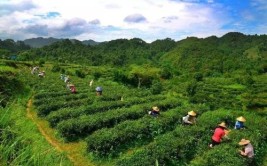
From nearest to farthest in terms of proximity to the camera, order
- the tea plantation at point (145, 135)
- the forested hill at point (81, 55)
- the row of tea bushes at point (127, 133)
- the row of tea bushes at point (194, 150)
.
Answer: the row of tea bushes at point (194, 150)
the tea plantation at point (145, 135)
the row of tea bushes at point (127, 133)
the forested hill at point (81, 55)

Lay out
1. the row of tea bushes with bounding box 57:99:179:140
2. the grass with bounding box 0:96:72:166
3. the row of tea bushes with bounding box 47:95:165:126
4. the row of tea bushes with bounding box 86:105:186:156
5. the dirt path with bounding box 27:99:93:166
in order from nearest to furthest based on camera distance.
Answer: the grass with bounding box 0:96:72:166 → the dirt path with bounding box 27:99:93:166 → the row of tea bushes with bounding box 86:105:186:156 → the row of tea bushes with bounding box 57:99:179:140 → the row of tea bushes with bounding box 47:95:165:126

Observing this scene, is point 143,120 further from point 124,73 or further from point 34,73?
point 124,73

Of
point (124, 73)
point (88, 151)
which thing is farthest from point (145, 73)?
point (88, 151)

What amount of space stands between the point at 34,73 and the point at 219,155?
4604 centimetres

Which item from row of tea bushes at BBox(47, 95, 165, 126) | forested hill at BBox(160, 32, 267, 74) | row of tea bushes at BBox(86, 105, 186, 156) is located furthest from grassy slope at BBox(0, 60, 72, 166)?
forested hill at BBox(160, 32, 267, 74)

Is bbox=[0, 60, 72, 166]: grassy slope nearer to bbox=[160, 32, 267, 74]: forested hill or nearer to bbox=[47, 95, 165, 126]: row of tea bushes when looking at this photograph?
bbox=[47, 95, 165, 126]: row of tea bushes

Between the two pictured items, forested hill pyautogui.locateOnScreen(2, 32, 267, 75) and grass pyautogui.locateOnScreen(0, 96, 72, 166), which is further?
forested hill pyautogui.locateOnScreen(2, 32, 267, 75)

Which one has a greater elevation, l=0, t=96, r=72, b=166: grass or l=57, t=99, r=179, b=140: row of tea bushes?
l=0, t=96, r=72, b=166: grass

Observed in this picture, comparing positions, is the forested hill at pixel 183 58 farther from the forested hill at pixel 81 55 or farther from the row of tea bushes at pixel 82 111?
the row of tea bushes at pixel 82 111

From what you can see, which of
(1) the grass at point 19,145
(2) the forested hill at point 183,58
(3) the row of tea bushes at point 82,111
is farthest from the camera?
(2) the forested hill at point 183,58

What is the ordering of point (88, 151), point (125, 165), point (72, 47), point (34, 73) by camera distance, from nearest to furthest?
point (125, 165)
point (88, 151)
point (34, 73)
point (72, 47)

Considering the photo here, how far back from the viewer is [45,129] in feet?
78.6

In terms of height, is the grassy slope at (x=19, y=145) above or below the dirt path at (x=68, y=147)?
above

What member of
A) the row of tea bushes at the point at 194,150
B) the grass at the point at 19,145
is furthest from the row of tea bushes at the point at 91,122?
the grass at the point at 19,145
